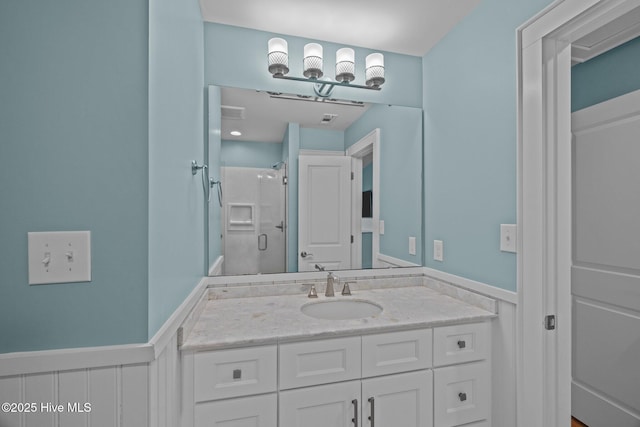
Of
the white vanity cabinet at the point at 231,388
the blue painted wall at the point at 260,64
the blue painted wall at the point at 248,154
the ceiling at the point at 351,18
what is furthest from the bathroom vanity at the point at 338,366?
the ceiling at the point at 351,18

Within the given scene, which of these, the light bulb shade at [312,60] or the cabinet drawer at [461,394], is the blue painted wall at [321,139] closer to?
the light bulb shade at [312,60]

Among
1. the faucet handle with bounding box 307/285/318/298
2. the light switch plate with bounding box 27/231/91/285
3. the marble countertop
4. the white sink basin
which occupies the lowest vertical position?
the white sink basin

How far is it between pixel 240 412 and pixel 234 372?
0.15m

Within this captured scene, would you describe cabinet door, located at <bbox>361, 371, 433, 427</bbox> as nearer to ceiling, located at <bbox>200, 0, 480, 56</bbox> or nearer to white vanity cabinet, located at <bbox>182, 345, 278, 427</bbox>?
white vanity cabinet, located at <bbox>182, 345, 278, 427</bbox>

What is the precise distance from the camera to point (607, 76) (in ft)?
6.21

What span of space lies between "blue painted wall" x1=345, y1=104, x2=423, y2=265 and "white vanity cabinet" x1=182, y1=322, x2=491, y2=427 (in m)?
0.70

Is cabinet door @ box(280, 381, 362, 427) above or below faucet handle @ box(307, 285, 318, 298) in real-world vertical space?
below

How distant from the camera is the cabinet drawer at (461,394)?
→ 1338mm

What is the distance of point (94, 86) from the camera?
77 centimetres

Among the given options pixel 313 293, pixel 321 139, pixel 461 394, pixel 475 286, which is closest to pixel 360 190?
pixel 321 139

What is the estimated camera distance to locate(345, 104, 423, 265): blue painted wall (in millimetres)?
1979

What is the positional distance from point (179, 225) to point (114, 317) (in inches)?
16.2

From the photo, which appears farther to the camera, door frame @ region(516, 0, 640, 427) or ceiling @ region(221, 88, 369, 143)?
ceiling @ region(221, 88, 369, 143)

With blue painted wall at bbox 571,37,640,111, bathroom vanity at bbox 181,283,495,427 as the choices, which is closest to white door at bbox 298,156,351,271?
bathroom vanity at bbox 181,283,495,427
